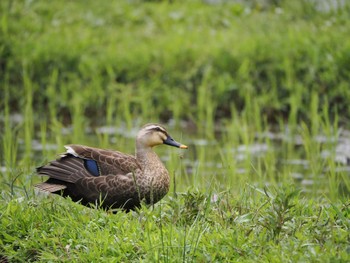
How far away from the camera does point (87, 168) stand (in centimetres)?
645

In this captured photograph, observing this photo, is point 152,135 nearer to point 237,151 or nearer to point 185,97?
point 237,151

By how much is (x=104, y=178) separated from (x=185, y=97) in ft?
15.3

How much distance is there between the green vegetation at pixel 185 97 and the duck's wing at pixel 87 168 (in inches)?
8.5

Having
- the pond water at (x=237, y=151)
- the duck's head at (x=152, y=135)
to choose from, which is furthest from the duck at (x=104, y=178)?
the pond water at (x=237, y=151)

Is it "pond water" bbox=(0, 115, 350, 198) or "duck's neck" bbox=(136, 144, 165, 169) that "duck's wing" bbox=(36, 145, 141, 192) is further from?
"pond water" bbox=(0, 115, 350, 198)

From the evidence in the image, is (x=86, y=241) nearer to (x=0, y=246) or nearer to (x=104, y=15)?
(x=0, y=246)

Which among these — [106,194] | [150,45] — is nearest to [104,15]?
[150,45]

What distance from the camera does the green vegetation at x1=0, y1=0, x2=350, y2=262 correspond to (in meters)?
5.89

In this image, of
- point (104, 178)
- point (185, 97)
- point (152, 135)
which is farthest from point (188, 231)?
point (185, 97)

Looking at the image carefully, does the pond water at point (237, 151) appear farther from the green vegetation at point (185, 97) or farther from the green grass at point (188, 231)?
the green grass at point (188, 231)

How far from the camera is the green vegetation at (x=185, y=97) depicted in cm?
589

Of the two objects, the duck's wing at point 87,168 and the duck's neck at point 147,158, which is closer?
the duck's wing at point 87,168

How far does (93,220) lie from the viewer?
5.70 m

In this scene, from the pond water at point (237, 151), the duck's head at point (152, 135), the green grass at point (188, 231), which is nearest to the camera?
the green grass at point (188, 231)
